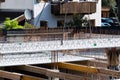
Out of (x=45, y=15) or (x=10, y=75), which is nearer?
(x=10, y=75)

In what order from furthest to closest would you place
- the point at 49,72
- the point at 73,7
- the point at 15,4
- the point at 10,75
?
the point at 73,7
the point at 15,4
the point at 10,75
the point at 49,72

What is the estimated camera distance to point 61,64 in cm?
1405

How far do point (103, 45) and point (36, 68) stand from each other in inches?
112

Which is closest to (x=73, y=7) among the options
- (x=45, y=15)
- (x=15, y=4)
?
(x=45, y=15)

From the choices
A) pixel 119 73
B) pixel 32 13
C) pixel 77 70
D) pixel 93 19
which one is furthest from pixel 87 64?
pixel 93 19

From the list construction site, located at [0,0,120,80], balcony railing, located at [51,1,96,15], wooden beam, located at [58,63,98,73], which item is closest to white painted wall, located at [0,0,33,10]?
balcony railing, located at [51,1,96,15]

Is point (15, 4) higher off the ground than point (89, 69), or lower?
higher

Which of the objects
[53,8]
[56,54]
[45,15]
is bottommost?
[56,54]

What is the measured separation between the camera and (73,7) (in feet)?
79.0

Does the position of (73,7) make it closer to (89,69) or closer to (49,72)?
(89,69)

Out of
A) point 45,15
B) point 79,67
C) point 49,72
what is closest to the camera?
point 49,72

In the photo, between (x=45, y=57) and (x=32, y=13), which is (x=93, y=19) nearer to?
(x=32, y=13)

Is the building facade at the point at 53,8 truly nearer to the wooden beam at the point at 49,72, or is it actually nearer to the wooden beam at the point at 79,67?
the wooden beam at the point at 79,67

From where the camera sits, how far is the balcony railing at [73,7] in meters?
23.5
